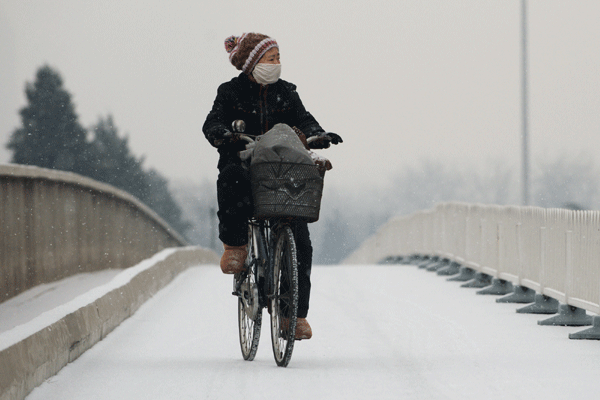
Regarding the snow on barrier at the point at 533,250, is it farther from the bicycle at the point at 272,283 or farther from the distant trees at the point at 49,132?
the distant trees at the point at 49,132

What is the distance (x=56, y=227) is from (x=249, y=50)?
35.5 feet

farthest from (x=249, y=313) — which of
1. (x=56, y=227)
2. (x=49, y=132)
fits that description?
(x=49, y=132)

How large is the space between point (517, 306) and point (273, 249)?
255 inches

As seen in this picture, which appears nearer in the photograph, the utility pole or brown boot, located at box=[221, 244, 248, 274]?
brown boot, located at box=[221, 244, 248, 274]

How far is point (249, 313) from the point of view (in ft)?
26.9

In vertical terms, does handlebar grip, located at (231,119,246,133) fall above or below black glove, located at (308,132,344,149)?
above

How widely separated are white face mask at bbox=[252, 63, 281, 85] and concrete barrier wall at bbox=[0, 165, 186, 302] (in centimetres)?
681

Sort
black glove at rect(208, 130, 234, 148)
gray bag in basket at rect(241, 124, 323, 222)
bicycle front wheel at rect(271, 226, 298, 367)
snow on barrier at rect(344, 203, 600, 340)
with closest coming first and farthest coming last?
gray bag in basket at rect(241, 124, 323, 222) → bicycle front wheel at rect(271, 226, 298, 367) → black glove at rect(208, 130, 234, 148) → snow on barrier at rect(344, 203, 600, 340)

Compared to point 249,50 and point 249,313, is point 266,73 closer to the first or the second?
point 249,50

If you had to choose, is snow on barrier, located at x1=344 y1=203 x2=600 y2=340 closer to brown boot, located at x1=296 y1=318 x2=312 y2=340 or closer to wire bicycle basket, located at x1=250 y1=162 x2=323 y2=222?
brown boot, located at x1=296 y1=318 x2=312 y2=340

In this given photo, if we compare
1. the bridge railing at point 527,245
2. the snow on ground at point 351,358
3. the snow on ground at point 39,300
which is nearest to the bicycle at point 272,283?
the snow on ground at point 351,358

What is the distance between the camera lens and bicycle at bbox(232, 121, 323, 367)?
754 cm

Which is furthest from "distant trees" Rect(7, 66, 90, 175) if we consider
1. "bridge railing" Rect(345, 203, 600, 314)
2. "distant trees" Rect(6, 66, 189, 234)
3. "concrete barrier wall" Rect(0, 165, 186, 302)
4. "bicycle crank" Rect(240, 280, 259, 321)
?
"bicycle crank" Rect(240, 280, 259, 321)

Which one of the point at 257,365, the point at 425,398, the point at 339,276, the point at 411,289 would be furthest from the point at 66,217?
the point at 425,398
